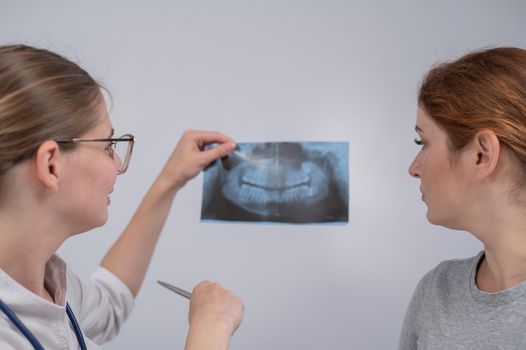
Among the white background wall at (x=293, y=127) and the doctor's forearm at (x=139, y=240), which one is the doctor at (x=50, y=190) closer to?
the doctor's forearm at (x=139, y=240)

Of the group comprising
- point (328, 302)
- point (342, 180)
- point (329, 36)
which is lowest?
point (328, 302)

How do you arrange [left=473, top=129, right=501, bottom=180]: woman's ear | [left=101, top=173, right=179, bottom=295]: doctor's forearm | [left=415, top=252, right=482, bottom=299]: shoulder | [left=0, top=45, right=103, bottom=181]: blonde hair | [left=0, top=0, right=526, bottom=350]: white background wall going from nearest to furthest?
[left=0, top=45, right=103, bottom=181]: blonde hair, [left=473, top=129, right=501, bottom=180]: woman's ear, [left=415, top=252, right=482, bottom=299]: shoulder, [left=101, top=173, right=179, bottom=295]: doctor's forearm, [left=0, top=0, right=526, bottom=350]: white background wall

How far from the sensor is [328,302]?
1.28 m

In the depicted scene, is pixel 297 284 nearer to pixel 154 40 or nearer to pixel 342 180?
pixel 342 180

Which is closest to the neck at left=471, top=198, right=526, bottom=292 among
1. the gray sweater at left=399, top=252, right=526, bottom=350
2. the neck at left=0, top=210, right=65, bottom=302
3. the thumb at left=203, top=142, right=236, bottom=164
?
the gray sweater at left=399, top=252, right=526, bottom=350

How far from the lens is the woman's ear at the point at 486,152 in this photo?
83cm

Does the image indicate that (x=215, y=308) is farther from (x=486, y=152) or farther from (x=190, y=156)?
(x=486, y=152)

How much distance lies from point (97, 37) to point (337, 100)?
0.87 m

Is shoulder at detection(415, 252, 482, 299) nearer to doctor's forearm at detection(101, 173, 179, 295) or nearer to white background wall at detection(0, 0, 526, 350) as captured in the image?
white background wall at detection(0, 0, 526, 350)

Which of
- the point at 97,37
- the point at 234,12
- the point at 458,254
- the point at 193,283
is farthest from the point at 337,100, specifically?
the point at 97,37

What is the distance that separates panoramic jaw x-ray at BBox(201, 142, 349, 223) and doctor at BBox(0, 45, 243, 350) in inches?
16.9

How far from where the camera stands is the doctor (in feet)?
2.39

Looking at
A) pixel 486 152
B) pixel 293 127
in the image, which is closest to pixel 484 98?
pixel 486 152

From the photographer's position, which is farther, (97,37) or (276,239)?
(97,37)
